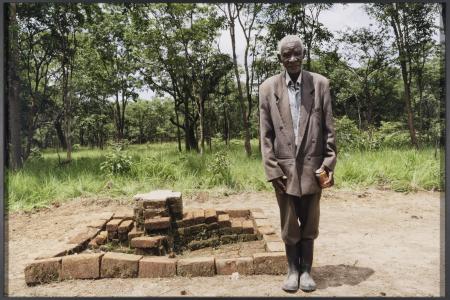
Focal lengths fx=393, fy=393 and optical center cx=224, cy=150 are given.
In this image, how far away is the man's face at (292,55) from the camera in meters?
2.50

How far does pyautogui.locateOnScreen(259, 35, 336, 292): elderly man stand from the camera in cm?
253

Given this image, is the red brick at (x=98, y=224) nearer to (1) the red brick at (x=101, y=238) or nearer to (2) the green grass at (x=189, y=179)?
(1) the red brick at (x=101, y=238)

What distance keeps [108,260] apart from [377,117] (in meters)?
24.6

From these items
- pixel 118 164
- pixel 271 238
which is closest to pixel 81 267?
pixel 271 238

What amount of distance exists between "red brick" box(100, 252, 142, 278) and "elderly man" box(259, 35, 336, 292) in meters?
1.14

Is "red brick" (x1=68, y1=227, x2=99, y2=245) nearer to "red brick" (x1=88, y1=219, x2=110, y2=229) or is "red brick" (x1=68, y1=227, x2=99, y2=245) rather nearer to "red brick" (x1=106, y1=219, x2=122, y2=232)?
"red brick" (x1=88, y1=219, x2=110, y2=229)

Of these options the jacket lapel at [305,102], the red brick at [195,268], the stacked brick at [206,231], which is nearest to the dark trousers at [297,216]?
the jacket lapel at [305,102]

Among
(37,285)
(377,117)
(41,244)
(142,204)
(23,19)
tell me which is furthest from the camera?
(377,117)

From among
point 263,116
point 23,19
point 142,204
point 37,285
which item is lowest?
A: point 37,285

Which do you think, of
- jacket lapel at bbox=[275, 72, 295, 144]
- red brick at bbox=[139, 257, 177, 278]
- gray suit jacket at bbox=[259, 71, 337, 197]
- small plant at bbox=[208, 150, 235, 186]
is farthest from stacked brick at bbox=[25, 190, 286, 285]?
small plant at bbox=[208, 150, 235, 186]

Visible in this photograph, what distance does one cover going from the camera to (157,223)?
359 cm

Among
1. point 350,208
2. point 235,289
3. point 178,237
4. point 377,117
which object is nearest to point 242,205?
point 350,208

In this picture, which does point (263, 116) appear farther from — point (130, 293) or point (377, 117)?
point (377, 117)

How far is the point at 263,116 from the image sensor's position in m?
2.67
